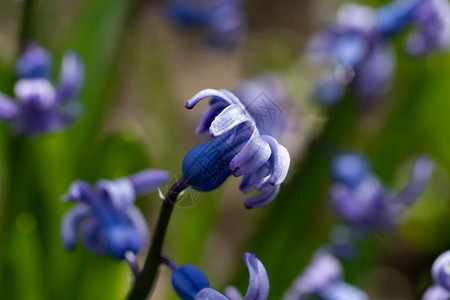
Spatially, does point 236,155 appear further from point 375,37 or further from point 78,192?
point 375,37

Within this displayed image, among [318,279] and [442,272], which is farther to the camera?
[318,279]

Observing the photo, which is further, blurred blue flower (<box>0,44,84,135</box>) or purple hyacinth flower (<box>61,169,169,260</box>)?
blurred blue flower (<box>0,44,84,135</box>)

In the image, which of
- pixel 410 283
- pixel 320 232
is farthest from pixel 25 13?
pixel 410 283

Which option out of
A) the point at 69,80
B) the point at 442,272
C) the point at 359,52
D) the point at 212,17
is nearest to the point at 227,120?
the point at 442,272

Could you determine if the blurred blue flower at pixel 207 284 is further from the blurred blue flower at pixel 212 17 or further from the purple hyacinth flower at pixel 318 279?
the blurred blue flower at pixel 212 17

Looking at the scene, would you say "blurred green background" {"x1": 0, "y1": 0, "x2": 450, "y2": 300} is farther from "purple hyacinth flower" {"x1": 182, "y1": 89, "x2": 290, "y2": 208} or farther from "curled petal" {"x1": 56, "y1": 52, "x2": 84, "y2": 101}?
"purple hyacinth flower" {"x1": 182, "y1": 89, "x2": 290, "y2": 208}

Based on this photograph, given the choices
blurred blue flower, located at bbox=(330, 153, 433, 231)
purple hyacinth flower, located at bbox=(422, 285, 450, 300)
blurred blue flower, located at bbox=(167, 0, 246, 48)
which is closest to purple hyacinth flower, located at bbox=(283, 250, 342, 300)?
purple hyacinth flower, located at bbox=(422, 285, 450, 300)

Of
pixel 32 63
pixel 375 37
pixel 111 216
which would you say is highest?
pixel 375 37
